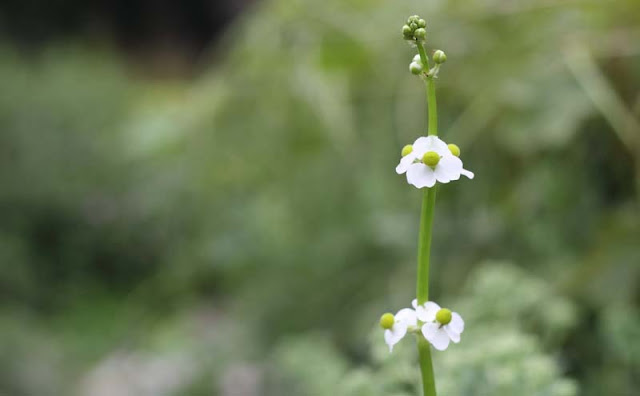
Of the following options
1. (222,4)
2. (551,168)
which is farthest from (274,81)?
(222,4)

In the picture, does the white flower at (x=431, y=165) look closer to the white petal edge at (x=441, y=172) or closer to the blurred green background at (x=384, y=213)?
the white petal edge at (x=441, y=172)

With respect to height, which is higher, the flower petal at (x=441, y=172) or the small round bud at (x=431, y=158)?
the small round bud at (x=431, y=158)

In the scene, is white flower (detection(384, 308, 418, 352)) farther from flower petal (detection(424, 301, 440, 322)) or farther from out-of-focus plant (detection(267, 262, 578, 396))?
out-of-focus plant (detection(267, 262, 578, 396))

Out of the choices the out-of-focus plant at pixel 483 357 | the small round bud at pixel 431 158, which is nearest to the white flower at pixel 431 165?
the small round bud at pixel 431 158

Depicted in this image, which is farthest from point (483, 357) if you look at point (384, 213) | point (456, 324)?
point (384, 213)

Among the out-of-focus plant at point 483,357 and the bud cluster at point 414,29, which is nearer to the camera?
the bud cluster at point 414,29

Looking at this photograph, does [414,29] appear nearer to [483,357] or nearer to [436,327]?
[436,327]

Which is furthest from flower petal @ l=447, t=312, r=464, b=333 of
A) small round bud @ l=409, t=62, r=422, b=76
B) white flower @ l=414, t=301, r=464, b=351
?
small round bud @ l=409, t=62, r=422, b=76
